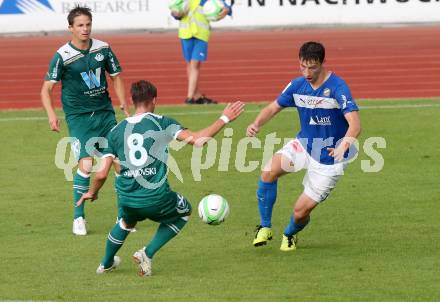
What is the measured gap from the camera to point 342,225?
11812mm

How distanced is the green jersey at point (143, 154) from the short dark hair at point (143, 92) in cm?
13

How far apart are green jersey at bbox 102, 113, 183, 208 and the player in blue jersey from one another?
1.24 m

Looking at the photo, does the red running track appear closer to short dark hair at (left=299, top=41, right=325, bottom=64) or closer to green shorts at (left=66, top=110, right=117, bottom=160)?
green shorts at (left=66, top=110, right=117, bottom=160)

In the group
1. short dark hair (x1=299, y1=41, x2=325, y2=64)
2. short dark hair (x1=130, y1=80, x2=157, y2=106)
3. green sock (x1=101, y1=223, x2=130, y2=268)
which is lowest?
green sock (x1=101, y1=223, x2=130, y2=268)

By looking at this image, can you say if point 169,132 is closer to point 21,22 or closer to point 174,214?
point 174,214

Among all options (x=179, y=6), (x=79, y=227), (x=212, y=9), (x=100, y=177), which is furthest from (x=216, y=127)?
(x=212, y=9)

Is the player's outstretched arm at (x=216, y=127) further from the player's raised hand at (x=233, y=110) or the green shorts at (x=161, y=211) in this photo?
the green shorts at (x=161, y=211)

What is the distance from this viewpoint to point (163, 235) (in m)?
9.70

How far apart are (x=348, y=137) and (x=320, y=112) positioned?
614 mm

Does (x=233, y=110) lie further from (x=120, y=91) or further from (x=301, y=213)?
(x=120, y=91)

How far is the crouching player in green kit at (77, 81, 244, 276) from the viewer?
30.7 ft

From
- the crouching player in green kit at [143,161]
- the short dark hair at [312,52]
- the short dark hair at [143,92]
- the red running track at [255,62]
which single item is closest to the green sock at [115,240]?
the crouching player in green kit at [143,161]

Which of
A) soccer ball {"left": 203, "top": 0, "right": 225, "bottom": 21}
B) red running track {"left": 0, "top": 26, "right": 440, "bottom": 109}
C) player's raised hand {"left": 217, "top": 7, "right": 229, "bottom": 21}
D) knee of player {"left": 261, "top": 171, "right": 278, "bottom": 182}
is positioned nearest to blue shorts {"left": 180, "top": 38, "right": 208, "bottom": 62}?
soccer ball {"left": 203, "top": 0, "right": 225, "bottom": 21}

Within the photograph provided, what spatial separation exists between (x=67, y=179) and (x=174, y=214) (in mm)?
5250
